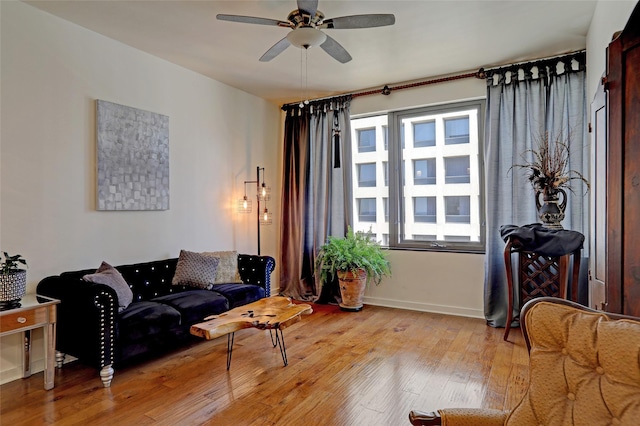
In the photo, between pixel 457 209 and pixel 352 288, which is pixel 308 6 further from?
pixel 352 288

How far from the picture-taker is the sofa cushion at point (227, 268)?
13.2 feet

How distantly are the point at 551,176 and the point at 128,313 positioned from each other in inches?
149

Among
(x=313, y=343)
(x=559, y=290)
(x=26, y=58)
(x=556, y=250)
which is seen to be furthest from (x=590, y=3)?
(x=26, y=58)

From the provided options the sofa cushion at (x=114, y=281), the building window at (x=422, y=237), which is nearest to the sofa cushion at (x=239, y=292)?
the sofa cushion at (x=114, y=281)

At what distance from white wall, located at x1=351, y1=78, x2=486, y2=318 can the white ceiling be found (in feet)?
0.79

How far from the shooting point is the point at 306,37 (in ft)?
8.59

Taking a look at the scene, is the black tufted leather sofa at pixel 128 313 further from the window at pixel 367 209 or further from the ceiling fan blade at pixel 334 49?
the ceiling fan blade at pixel 334 49

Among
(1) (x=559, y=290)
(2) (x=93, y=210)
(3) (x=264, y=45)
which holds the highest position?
(3) (x=264, y=45)

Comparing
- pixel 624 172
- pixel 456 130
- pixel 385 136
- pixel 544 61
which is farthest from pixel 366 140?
pixel 624 172

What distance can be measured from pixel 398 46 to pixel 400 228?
2.18m

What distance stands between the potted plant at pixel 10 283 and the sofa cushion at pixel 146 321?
0.64 m

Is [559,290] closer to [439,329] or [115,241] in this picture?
[439,329]

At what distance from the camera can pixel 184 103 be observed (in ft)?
13.7

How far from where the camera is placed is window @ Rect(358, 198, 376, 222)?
16.6ft
